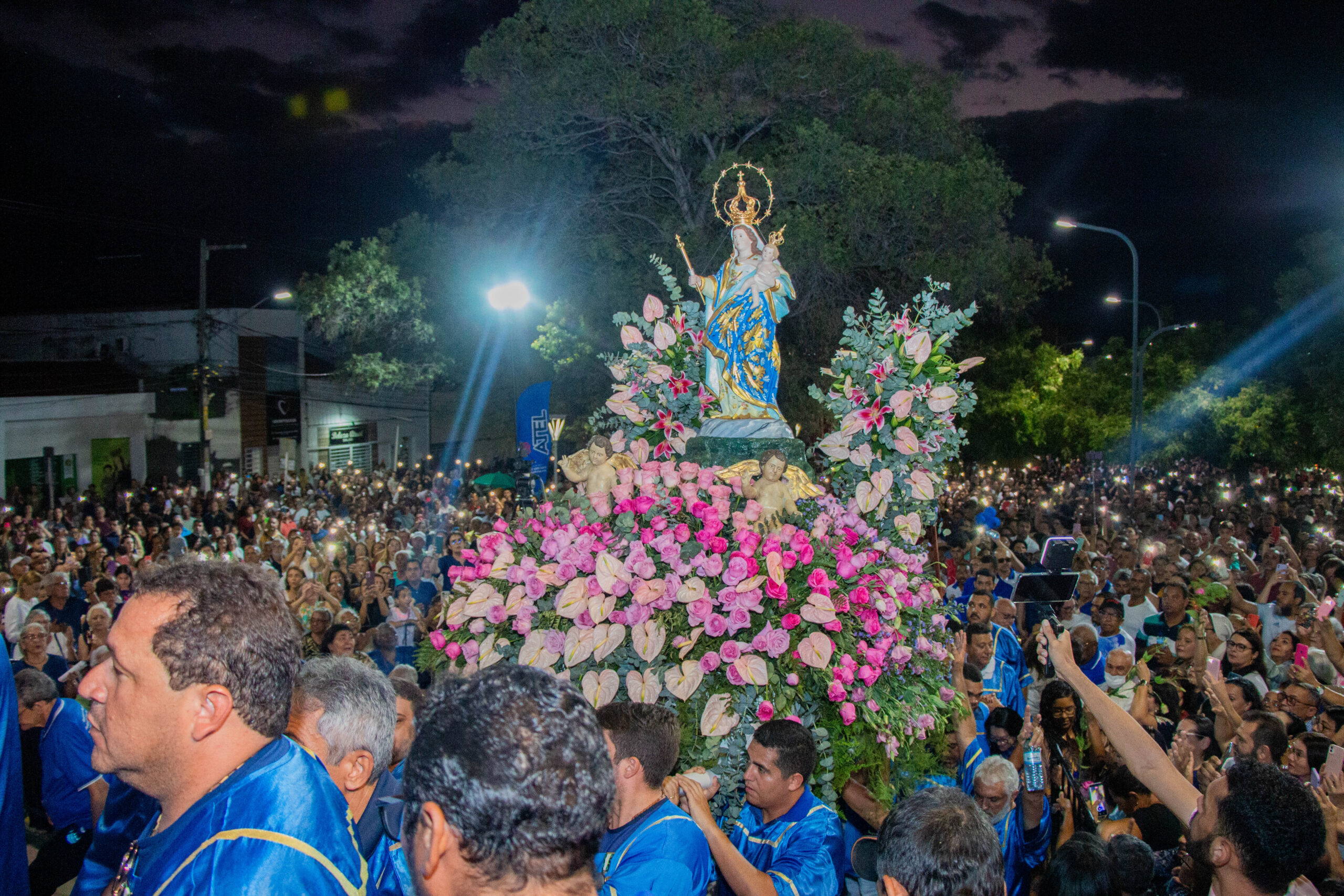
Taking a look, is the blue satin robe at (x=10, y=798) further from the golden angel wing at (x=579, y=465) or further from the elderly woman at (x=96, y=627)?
the elderly woman at (x=96, y=627)

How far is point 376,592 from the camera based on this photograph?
929cm

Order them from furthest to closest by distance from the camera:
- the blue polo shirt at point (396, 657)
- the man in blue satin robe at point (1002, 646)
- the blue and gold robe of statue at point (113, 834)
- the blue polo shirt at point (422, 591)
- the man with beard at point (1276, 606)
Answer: the blue polo shirt at point (422, 591) < the man with beard at point (1276, 606) < the blue polo shirt at point (396, 657) < the man in blue satin robe at point (1002, 646) < the blue and gold robe of statue at point (113, 834)

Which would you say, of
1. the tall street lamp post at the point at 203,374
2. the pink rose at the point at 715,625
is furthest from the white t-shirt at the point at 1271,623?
the tall street lamp post at the point at 203,374

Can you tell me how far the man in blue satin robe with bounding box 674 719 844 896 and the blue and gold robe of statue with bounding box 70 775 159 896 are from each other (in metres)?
1.56

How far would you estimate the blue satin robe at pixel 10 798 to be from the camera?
2.40 metres

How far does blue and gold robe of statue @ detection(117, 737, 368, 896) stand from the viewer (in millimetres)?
1712

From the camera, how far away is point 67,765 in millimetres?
3934

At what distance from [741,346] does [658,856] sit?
4.43 metres

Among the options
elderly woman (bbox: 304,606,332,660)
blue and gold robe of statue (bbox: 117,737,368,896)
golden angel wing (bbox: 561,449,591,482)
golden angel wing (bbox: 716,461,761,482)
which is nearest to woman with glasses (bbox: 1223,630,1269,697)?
golden angel wing (bbox: 716,461,761,482)

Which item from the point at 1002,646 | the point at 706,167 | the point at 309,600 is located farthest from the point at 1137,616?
the point at 706,167

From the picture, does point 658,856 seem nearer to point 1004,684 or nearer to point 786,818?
point 786,818

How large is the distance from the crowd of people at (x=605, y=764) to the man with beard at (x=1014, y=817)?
0.04 ft

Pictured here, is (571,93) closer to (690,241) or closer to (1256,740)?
(690,241)

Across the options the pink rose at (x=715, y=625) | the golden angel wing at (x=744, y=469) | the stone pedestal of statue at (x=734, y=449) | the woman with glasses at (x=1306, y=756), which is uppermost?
the stone pedestal of statue at (x=734, y=449)
